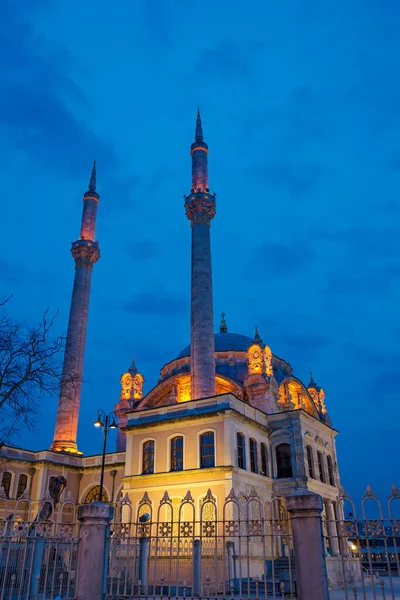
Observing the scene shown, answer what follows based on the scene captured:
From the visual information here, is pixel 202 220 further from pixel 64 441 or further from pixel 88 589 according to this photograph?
pixel 88 589

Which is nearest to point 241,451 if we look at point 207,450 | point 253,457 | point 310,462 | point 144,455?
point 253,457

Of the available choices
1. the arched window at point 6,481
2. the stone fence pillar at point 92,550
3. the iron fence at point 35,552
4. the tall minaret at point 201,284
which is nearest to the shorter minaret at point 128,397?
the arched window at point 6,481

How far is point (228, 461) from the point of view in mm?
23156

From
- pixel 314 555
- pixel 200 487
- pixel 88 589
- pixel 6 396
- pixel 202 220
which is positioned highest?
pixel 202 220

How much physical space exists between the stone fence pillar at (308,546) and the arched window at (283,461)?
68.9 ft

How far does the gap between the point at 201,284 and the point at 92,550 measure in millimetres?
24559

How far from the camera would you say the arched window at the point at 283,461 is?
1100 inches

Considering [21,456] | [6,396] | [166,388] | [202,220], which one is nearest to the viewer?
[6,396]

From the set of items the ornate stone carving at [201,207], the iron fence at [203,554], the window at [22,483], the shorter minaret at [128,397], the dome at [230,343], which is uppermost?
the ornate stone carving at [201,207]

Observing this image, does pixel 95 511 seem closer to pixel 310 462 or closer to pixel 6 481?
pixel 310 462

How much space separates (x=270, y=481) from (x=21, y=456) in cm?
1717

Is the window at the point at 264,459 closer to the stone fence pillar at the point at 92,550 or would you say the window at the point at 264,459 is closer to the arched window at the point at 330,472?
the arched window at the point at 330,472

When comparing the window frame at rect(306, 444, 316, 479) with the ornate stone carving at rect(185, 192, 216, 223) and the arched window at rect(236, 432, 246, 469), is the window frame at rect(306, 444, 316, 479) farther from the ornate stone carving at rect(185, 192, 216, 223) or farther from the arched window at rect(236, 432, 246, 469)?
the ornate stone carving at rect(185, 192, 216, 223)

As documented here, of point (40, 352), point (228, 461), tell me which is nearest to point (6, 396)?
point (40, 352)
